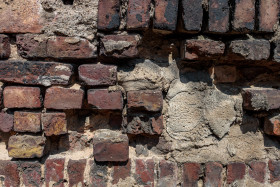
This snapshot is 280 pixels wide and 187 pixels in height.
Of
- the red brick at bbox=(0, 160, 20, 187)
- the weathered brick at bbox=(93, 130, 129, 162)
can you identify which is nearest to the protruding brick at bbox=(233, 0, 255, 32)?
the weathered brick at bbox=(93, 130, 129, 162)

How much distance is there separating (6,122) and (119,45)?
1.83 feet

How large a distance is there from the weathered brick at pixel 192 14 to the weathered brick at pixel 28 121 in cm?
69

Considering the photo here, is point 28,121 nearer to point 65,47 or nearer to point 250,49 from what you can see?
point 65,47

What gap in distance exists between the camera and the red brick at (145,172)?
3.35ft

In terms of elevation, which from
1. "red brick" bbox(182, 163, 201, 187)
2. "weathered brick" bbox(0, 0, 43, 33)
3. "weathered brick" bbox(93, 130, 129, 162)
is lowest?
"red brick" bbox(182, 163, 201, 187)

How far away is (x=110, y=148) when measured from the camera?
39.1 inches

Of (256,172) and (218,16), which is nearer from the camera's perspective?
(218,16)

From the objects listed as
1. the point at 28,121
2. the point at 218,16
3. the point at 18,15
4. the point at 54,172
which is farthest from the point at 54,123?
the point at 218,16

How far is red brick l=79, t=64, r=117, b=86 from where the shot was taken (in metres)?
0.96

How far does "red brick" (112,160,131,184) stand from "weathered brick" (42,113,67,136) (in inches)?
10.5

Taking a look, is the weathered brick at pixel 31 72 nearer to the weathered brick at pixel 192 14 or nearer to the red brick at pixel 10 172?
the red brick at pixel 10 172

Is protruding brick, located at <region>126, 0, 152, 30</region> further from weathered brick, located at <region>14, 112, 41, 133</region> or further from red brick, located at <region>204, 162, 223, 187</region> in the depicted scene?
red brick, located at <region>204, 162, 223, 187</region>

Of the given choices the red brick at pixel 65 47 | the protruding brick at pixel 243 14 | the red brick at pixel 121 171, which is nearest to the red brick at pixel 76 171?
the red brick at pixel 121 171

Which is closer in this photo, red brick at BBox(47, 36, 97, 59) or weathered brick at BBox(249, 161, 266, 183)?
red brick at BBox(47, 36, 97, 59)
